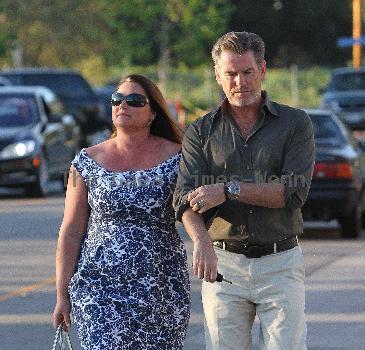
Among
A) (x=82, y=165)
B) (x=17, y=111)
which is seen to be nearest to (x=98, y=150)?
(x=82, y=165)

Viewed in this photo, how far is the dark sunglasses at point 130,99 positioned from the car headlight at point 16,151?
51.6 ft

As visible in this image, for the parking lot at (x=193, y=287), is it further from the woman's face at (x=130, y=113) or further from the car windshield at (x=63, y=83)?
the car windshield at (x=63, y=83)

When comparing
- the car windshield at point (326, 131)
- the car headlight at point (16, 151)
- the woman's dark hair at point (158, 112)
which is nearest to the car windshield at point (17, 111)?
the car headlight at point (16, 151)

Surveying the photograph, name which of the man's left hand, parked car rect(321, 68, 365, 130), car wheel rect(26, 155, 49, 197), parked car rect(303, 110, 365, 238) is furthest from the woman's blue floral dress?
parked car rect(321, 68, 365, 130)

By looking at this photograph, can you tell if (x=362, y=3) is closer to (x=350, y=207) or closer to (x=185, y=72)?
(x=185, y=72)

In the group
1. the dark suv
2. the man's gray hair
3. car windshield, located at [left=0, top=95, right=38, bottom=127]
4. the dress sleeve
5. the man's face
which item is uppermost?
the man's gray hair

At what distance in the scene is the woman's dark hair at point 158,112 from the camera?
586 cm

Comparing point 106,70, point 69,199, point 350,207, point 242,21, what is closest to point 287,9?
point 242,21

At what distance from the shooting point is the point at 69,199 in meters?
5.91

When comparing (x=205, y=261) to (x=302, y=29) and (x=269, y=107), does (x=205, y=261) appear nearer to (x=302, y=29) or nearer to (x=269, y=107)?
(x=269, y=107)

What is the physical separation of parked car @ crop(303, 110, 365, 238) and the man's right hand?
1035cm

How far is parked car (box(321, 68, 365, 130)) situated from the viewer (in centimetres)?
3497

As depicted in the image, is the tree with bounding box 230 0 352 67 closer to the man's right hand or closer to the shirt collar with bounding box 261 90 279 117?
the shirt collar with bounding box 261 90 279 117

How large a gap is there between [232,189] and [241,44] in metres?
0.52
